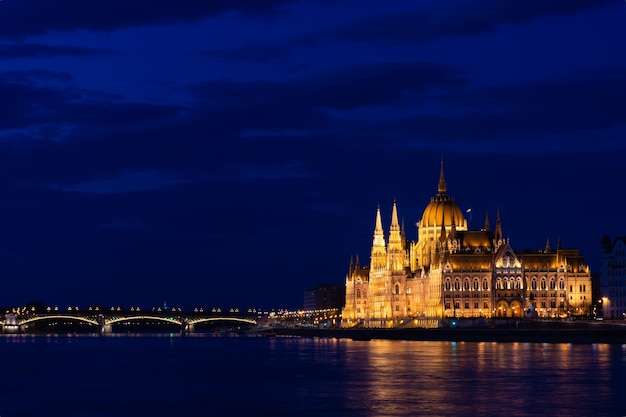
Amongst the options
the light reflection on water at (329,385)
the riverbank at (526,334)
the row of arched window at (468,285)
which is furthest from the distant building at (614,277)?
the light reflection on water at (329,385)

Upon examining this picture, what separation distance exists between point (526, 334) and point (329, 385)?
87473mm

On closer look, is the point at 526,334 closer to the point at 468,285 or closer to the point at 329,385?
the point at 468,285

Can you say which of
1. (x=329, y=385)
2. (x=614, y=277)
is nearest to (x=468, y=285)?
(x=614, y=277)

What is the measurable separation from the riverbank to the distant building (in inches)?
485

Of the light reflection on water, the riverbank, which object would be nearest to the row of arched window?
the riverbank

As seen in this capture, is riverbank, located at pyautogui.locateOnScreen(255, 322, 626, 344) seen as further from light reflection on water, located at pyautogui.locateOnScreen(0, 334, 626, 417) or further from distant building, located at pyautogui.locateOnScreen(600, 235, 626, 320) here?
light reflection on water, located at pyautogui.locateOnScreen(0, 334, 626, 417)

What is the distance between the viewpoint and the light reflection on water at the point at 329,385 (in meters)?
63.0

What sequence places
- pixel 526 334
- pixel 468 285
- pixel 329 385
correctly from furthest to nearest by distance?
1. pixel 468 285
2. pixel 526 334
3. pixel 329 385

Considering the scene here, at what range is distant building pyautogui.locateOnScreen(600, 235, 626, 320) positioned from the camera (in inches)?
7023

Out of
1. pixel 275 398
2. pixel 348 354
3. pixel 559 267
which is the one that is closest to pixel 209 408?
pixel 275 398

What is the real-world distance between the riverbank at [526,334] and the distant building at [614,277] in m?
12.3

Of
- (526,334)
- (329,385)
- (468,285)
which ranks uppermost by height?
(468,285)

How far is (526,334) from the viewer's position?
16050cm

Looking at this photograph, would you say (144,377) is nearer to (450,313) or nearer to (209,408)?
(209,408)
